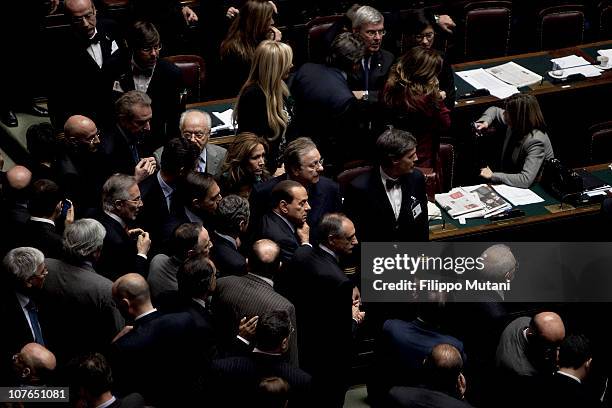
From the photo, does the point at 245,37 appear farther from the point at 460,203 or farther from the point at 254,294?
the point at 254,294

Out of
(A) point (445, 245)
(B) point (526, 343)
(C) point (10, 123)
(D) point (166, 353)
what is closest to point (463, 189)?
(A) point (445, 245)

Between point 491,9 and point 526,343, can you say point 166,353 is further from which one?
point 491,9

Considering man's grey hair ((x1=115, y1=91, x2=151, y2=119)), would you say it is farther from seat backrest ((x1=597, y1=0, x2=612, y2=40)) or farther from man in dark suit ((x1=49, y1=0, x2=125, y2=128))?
seat backrest ((x1=597, y1=0, x2=612, y2=40))

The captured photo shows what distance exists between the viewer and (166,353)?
4555mm

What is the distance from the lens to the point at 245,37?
691 centimetres

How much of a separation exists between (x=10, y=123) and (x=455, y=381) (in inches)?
176

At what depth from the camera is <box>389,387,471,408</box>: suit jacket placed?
447cm

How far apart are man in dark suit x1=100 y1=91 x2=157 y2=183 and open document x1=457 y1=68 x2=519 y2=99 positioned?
2955 mm

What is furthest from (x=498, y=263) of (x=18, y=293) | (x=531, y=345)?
(x=18, y=293)

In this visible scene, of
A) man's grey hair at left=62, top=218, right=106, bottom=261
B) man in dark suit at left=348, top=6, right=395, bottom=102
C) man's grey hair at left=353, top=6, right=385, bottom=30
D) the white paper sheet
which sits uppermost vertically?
man's grey hair at left=353, top=6, right=385, bottom=30

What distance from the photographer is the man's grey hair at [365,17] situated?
22.9 feet

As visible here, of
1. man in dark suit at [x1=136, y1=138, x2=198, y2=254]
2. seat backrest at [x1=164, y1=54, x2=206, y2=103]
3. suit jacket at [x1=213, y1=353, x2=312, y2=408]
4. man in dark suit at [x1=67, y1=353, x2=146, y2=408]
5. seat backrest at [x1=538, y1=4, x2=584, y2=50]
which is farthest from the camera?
seat backrest at [x1=538, y1=4, x2=584, y2=50]

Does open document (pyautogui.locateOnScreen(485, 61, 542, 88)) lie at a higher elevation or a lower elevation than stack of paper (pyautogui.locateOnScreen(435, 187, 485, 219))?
higher

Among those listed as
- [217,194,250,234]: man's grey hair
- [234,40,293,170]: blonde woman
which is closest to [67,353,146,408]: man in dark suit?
[217,194,250,234]: man's grey hair
